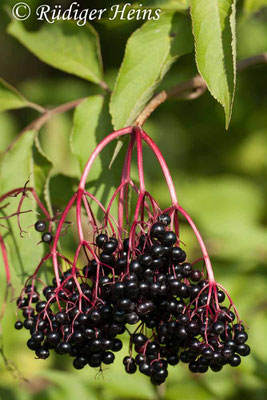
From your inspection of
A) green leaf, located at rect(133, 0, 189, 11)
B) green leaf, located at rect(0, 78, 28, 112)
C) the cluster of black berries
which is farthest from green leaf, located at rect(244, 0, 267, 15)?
the cluster of black berries

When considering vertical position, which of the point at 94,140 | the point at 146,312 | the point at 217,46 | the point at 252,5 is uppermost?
the point at 252,5

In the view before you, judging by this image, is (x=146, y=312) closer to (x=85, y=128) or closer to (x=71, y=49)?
(x=85, y=128)

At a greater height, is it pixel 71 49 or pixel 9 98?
pixel 71 49

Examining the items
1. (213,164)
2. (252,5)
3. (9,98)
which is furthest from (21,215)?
(213,164)

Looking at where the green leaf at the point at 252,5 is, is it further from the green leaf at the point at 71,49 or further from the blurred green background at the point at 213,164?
the blurred green background at the point at 213,164

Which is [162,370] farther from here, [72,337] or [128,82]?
[128,82]

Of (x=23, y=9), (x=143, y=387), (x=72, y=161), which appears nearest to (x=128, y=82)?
(x=23, y=9)
